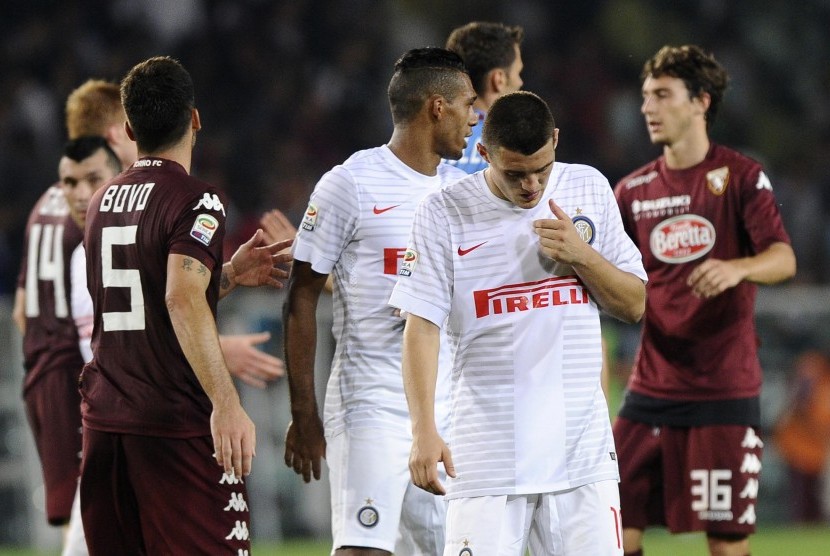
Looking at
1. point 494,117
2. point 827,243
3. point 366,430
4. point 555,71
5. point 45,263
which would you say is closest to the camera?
point 494,117

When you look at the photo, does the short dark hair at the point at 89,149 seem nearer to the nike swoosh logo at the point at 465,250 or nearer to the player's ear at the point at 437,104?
the player's ear at the point at 437,104

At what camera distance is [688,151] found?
21.7 ft

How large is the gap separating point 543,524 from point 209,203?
1542 millimetres

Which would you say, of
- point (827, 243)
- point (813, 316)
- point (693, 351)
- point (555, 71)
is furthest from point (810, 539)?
point (555, 71)

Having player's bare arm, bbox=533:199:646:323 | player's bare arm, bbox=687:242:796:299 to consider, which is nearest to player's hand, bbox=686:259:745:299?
player's bare arm, bbox=687:242:796:299

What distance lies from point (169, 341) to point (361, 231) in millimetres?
1027

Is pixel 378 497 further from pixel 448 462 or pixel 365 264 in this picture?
pixel 448 462

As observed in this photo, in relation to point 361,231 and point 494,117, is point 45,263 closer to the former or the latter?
point 361,231

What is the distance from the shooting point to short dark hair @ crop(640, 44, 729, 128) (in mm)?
6715

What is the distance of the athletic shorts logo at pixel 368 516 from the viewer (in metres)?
5.21

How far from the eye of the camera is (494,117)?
4395 millimetres

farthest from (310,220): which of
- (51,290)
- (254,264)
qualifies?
(51,290)

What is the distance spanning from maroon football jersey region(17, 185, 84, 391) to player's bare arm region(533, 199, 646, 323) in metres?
3.29

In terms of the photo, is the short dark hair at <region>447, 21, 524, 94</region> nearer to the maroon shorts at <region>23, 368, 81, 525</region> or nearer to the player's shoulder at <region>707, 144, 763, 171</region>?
Result: the player's shoulder at <region>707, 144, 763, 171</region>
